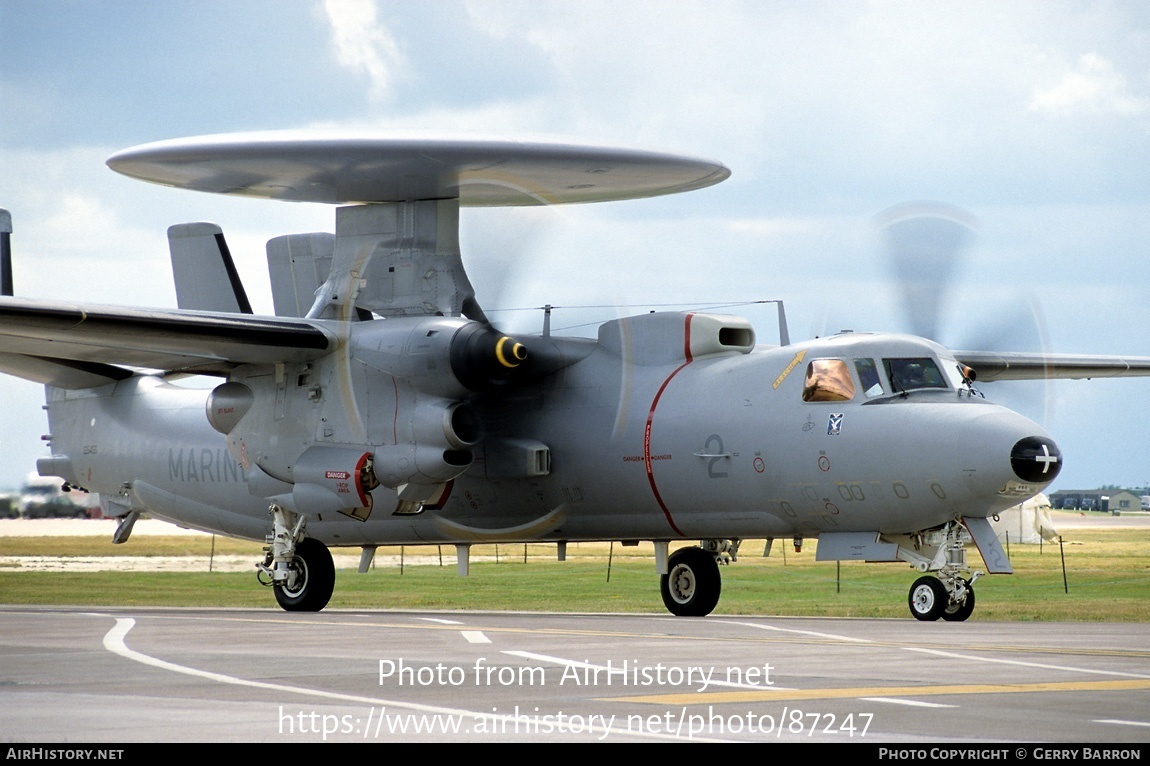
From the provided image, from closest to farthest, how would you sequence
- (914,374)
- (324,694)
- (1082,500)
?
(324,694) < (914,374) < (1082,500)

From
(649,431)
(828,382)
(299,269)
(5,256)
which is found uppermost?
(5,256)

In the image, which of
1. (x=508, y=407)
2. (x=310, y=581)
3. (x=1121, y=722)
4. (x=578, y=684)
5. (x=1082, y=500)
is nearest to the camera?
(x=1121, y=722)

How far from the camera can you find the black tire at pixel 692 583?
858 inches

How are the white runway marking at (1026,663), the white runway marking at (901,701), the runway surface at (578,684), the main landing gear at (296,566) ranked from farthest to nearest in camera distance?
the main landing gear at (296,566) < the white runway marking at (1026,663) < the white runway marking at (901,701) < the runway surface at (578,684)

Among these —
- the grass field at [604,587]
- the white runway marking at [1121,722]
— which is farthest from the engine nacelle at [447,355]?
the white runway marking at [1121,722]

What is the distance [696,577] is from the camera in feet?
71.5

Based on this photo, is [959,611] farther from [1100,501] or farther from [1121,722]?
[1100,501]

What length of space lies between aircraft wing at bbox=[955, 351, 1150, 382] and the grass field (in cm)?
381

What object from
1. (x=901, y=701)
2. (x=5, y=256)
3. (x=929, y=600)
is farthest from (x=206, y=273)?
(x=901, y=701)

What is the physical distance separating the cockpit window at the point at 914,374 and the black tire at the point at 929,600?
236cm

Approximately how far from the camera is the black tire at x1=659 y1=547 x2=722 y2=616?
2180 cm

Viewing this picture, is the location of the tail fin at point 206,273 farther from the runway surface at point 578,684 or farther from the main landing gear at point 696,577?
the runway surface at point 578,684

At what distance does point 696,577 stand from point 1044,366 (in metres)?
7.20

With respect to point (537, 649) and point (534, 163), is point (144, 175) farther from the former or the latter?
point (537, 649)
